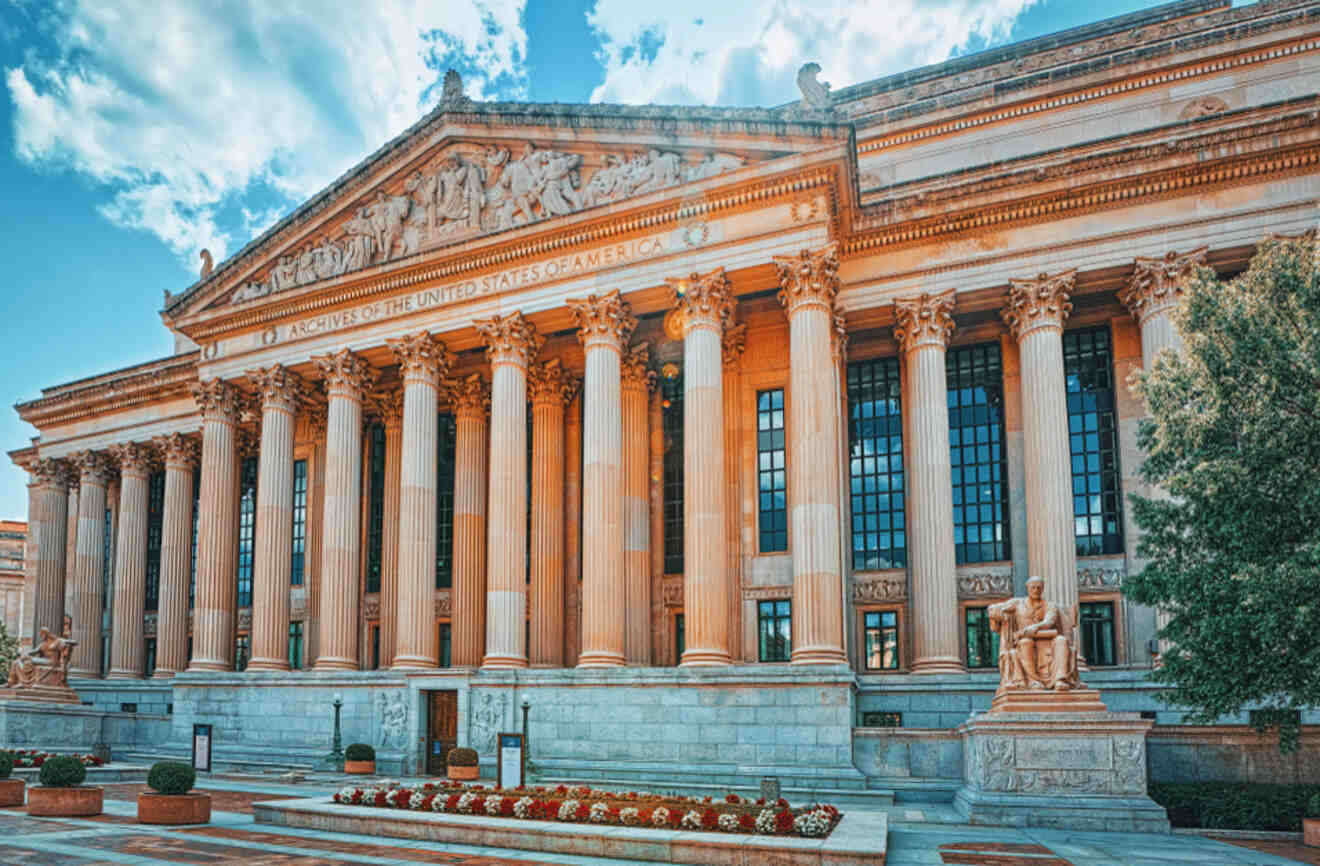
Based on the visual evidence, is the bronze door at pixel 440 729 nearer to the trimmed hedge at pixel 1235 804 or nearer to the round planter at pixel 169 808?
Result: the round planter at pixel 169 808

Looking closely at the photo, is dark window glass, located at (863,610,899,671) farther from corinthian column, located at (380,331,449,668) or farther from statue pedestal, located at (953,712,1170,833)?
corinthian column, located at (380,331,449,668)

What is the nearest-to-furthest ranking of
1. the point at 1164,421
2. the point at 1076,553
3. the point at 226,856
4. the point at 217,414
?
the point at 226,856, the point at 1164,421, the point at 1076,553, the point at 217,414

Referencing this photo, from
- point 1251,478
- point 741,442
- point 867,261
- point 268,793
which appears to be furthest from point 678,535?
point 1251,478

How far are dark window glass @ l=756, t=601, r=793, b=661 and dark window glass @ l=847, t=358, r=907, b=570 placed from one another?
316cm

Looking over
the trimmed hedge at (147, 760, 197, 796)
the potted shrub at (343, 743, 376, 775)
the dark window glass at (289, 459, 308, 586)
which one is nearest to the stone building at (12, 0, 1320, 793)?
the dark window glass at (289, 459, 308, 586)

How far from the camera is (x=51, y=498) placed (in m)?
55.8

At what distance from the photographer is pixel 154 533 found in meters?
54.5

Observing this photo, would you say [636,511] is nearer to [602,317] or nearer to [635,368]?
[635,368]

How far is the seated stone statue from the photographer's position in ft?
77.1

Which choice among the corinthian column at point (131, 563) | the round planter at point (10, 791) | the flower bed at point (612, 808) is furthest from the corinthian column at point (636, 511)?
the corinthian column at point (131, 563)

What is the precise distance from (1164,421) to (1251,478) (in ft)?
7.82

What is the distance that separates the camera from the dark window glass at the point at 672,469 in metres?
37.7

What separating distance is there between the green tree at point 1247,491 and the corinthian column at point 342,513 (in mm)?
26618

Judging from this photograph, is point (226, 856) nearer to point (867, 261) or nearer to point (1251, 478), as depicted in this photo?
point (1251, 478)
